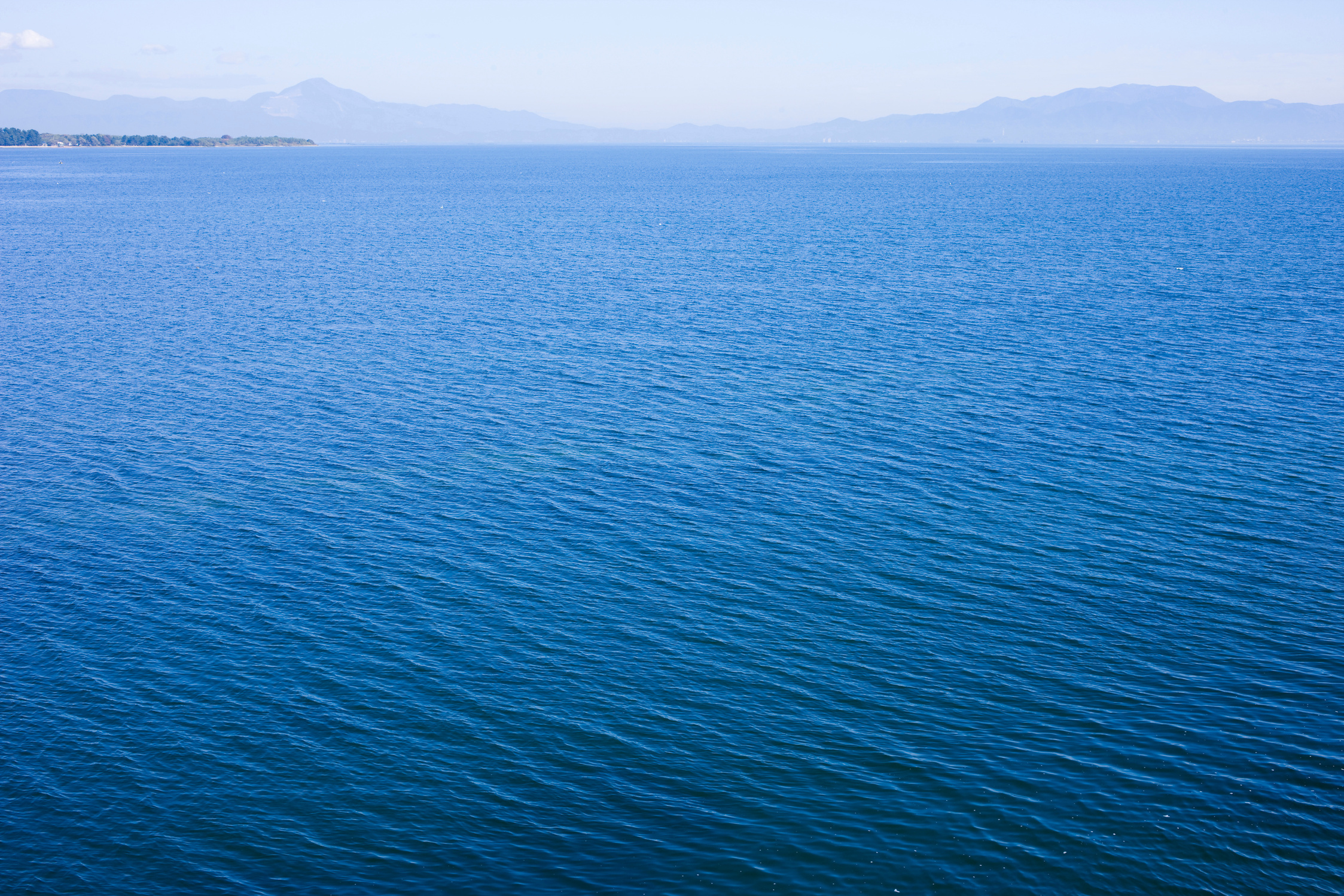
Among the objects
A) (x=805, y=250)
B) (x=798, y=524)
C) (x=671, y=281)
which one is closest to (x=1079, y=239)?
(x=805, y=250)

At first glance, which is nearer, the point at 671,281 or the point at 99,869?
the point at 99,869

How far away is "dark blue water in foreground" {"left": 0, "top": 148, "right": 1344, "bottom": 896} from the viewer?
117 ft

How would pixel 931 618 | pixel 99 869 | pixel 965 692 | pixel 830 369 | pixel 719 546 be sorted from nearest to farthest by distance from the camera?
pixel 99 869, pixel 965 692, pixel 931 618, pixel 719 546, pixel 830 369

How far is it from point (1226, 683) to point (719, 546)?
25.7 meters

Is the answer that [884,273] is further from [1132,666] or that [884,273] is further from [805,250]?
[1132,666]

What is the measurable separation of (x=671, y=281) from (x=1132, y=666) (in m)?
101

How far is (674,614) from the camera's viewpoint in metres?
50.5

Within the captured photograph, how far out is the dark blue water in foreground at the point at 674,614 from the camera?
3575 centimetres

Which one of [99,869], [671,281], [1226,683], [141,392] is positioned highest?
[671,281]

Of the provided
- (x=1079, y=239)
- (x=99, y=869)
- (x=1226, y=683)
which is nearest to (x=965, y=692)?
(x=1226, y=683)

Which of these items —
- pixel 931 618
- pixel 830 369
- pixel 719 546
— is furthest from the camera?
pixel 830 369

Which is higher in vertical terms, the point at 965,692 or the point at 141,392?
the point at 141,392

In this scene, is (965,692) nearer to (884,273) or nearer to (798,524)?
(798,524)

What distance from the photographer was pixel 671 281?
138 meters
